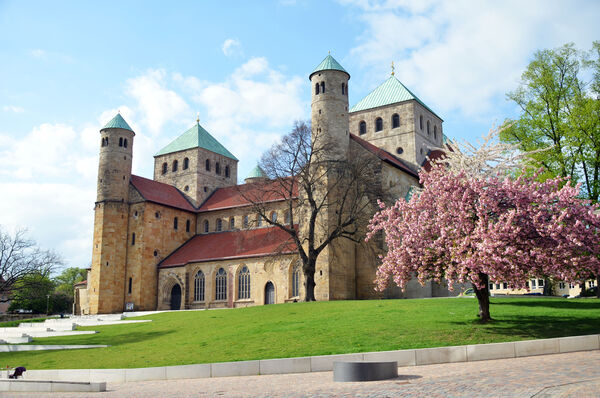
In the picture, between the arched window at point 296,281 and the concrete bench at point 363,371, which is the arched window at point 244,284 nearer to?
the arched window at point 296,281

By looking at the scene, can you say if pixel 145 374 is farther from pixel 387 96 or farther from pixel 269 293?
pixel 387 96

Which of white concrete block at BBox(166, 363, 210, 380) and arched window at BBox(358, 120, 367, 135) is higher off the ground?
arched window at BBox(358, 120, 367, 135)

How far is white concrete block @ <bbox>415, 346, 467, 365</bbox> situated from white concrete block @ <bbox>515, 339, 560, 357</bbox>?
1.60 meters

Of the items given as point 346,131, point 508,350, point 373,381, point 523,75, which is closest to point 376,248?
point 346,131

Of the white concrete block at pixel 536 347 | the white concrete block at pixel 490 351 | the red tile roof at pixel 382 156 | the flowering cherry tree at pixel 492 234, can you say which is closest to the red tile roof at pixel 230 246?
the red tile roof at pixel 382 156

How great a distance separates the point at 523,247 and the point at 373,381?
9248mm

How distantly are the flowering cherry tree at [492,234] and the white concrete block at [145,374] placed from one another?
30.2ft

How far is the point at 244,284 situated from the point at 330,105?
17242 millimetres

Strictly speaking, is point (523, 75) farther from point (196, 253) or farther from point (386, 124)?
point (196, 253)

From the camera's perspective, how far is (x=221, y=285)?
157ft

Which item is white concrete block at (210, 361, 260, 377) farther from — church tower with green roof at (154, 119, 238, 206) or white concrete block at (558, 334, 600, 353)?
church tower with green roof at (154, 119, 238, 206)

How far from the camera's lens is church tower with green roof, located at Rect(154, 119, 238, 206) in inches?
2388

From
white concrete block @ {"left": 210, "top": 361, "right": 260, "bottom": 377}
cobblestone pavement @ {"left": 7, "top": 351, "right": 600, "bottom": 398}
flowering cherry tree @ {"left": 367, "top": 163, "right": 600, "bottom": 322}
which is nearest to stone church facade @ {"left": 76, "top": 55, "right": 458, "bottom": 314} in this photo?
flowering cherry tree @ {"left": 367, "top": 163, "right": 600, "bottom": 322}

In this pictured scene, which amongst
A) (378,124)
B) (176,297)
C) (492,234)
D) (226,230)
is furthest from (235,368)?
(378,124)
